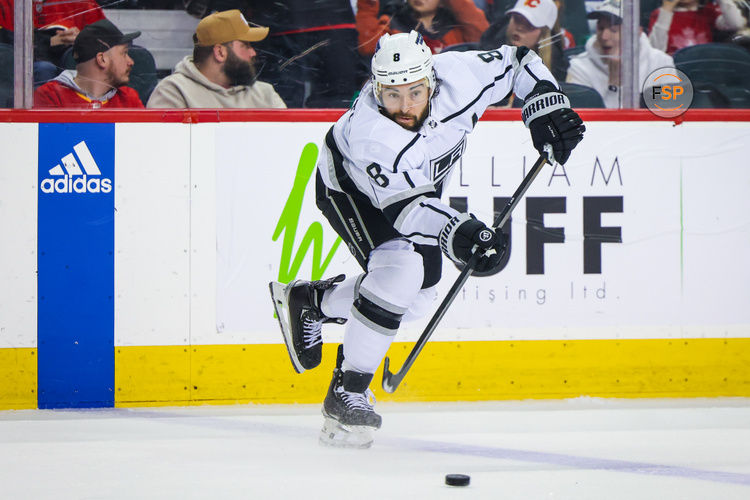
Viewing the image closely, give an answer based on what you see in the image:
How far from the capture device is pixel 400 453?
269cm

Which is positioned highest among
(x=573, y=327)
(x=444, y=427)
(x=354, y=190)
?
(x=354, y=190)

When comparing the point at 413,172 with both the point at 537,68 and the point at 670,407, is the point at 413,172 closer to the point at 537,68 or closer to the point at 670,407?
the point at 537,68

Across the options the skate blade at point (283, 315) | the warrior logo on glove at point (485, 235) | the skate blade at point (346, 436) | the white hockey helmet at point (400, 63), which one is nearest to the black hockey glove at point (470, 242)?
the warrior logo on glove at point (485, 235)

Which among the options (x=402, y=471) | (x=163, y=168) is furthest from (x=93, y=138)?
(x=402, y=471)

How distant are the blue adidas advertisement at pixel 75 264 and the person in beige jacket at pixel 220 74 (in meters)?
0.27

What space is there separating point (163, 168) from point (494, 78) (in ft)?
3.86

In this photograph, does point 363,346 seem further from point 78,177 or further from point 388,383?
point 78,177

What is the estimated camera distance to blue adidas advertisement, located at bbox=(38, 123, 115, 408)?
327cm

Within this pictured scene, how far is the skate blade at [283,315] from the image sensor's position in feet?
9.94

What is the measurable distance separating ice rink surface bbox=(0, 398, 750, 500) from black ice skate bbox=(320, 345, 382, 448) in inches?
1.8

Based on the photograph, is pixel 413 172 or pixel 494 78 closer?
pixel 413 172

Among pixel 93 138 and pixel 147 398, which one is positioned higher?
pixel 93 138

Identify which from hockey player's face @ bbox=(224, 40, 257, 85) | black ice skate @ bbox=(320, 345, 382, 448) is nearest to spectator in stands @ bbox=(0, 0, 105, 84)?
hockey player's face @ bbox=(224, 40, 257, 85)

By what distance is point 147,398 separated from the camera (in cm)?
333
